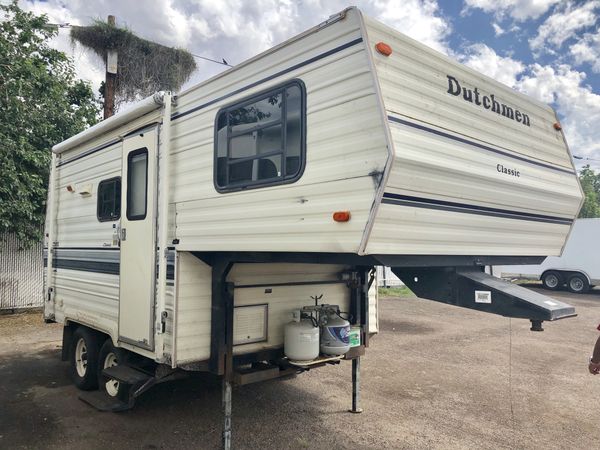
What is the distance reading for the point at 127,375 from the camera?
175 inches

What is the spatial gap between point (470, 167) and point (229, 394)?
2.59 metres

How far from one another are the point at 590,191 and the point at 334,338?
4584 cm

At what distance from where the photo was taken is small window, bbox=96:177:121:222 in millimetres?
4996

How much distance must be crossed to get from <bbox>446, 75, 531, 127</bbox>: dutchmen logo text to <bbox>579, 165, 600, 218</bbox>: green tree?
120ft

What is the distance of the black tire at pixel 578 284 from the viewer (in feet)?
55.9

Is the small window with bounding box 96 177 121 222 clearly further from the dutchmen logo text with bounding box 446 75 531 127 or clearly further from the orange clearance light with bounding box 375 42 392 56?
the dutchmen logo text with bounding box 446 75 531 127

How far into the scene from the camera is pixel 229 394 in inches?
158

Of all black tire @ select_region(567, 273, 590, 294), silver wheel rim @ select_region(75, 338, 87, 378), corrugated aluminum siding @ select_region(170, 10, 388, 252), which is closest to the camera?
corrugated aluminum siding @ select_region(170, 10, 388, 252)

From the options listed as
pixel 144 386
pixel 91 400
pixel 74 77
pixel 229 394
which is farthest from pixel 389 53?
pixel 74 77

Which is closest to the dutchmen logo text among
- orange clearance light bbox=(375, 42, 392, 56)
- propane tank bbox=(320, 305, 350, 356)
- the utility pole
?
orange clearance light bbox=(375, 42, 392, 56)

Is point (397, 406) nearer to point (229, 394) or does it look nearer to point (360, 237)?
point (229, 394)

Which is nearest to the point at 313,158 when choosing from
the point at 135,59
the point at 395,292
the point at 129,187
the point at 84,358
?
the point at 129,187

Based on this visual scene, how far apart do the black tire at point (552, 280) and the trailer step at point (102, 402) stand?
16986mm

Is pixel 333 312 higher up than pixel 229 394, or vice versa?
pixel 333 312
